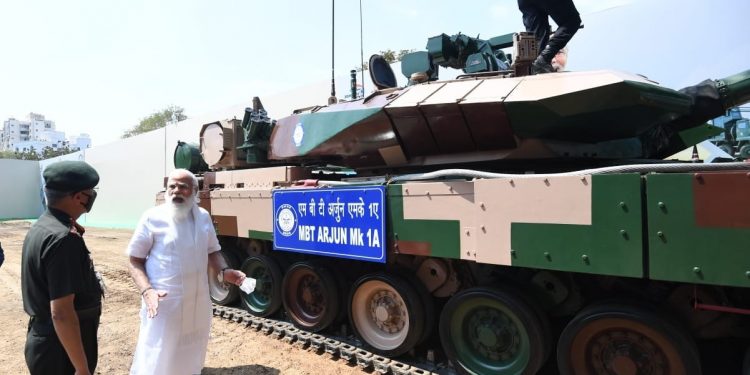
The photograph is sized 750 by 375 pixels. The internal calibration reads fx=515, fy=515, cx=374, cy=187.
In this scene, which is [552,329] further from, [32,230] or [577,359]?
[32,230]

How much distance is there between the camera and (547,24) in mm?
4832

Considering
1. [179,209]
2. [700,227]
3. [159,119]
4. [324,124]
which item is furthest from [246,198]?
[159,119]

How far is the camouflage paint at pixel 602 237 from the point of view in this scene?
3.02 meters

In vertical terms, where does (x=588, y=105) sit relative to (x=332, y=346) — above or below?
above

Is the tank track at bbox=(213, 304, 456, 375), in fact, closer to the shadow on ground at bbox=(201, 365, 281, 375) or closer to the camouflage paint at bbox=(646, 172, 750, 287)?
the shadow on ground at bbox=(201, 365, 281, 375)

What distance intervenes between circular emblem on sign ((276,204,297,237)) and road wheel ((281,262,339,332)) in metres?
0.37

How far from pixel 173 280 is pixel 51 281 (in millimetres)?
682

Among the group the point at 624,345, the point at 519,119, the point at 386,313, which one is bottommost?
the point at 386,313

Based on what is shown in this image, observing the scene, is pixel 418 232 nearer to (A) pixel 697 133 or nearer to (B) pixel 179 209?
(B) pixel 179 209

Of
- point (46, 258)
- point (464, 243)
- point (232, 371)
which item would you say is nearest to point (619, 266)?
point (464, 243)

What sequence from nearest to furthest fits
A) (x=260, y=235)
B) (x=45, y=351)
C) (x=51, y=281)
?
(x=51, y=281) → (x=45, y=351) → (x=260, y=235)

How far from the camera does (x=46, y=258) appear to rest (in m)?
2.29

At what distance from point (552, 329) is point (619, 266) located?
0.98 meters

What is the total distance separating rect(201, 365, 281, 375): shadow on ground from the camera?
452 centimetres
